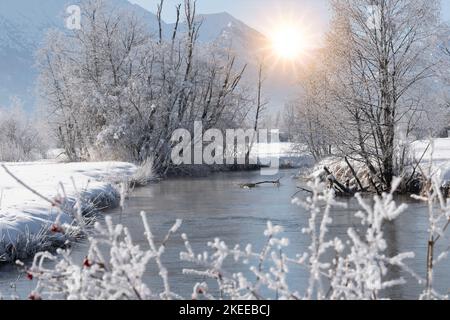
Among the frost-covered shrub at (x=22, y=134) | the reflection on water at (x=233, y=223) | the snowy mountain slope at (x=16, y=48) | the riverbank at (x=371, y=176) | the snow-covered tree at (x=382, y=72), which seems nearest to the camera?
the reflection on water at (x=233, y=223)

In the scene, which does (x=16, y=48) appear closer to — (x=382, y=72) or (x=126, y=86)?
(x=126, y=86)

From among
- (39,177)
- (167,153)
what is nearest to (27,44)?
(167,153)

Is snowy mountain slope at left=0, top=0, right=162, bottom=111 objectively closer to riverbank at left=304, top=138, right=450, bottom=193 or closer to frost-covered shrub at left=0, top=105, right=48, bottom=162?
frost-covered shrub at left=0, top=105, right=48, bottom=162

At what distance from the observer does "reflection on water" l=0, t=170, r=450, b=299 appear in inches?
303

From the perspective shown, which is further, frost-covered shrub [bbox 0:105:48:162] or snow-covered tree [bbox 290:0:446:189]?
frost-covered shrub [bbox 0:105:48:162]

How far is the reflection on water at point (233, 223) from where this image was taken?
770 cm

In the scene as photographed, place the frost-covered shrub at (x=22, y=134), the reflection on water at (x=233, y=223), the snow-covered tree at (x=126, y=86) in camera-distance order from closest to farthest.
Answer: the reflection on water at (x=233, y=223) < the snow-covered tree at (x=126, y=86) < the frost-covered shrub at (x=22, y=134)

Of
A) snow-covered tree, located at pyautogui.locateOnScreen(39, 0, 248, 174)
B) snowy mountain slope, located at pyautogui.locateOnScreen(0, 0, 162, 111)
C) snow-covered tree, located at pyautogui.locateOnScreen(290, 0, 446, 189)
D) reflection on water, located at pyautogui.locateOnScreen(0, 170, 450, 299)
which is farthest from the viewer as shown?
snowy mountain slope, located at pyautogui.locateOnScreen(0, 0, 162, 111)

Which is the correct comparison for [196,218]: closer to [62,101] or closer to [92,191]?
[92,191]

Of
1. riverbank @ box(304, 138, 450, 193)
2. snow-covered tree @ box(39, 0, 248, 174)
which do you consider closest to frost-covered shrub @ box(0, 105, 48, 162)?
snow-covered tree @ box(39, 0, 248, 174)

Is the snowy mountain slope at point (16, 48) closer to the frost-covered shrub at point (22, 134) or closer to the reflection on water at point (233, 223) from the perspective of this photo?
the frost-covered shrub at point (22, 134)

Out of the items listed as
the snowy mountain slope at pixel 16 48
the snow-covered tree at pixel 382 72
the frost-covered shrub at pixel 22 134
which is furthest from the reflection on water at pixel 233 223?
the snowy mountain slope at pixel 16 48

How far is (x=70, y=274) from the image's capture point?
A: 3.20 metres

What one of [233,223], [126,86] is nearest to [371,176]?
[233,223]
